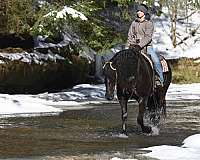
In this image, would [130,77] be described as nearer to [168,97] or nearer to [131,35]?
[131,35]

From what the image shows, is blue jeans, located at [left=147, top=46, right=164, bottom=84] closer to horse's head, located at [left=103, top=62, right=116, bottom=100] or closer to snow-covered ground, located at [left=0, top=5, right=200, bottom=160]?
horse's head, located at [left=103, top=62, right=116, bottom=100]

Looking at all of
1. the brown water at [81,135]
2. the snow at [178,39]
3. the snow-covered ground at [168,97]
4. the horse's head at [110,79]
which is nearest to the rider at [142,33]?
the horse's head at [110,79]

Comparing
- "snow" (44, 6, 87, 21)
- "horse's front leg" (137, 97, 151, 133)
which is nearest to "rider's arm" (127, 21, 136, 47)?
"horse's front leg" (137, 97, 151, 133)

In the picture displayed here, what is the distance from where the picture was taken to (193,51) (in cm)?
4006

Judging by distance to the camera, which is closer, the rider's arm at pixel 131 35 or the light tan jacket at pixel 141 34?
the light tan jacket at pixel 141 34

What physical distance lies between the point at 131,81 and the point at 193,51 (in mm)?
28474

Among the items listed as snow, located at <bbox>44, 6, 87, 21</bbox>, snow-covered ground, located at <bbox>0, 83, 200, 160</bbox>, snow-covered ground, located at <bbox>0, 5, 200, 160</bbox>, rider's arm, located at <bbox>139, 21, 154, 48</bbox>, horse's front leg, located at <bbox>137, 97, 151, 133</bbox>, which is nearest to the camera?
snow-covered ground, located at <bbox>0, 83, 200, 160</bbox>

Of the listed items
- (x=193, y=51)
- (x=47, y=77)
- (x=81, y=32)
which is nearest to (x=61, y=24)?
(x=81, y=32)

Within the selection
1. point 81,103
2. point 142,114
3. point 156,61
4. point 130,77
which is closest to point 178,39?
point 81,103

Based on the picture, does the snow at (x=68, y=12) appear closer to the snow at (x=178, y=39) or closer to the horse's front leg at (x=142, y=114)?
the horse's front leg at (x=142, y=114)

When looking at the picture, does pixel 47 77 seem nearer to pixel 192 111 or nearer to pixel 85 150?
pixel 192 111

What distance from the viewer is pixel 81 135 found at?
12516mm

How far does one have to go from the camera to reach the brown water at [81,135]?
33.0 ft

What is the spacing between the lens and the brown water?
10055 millimetres
